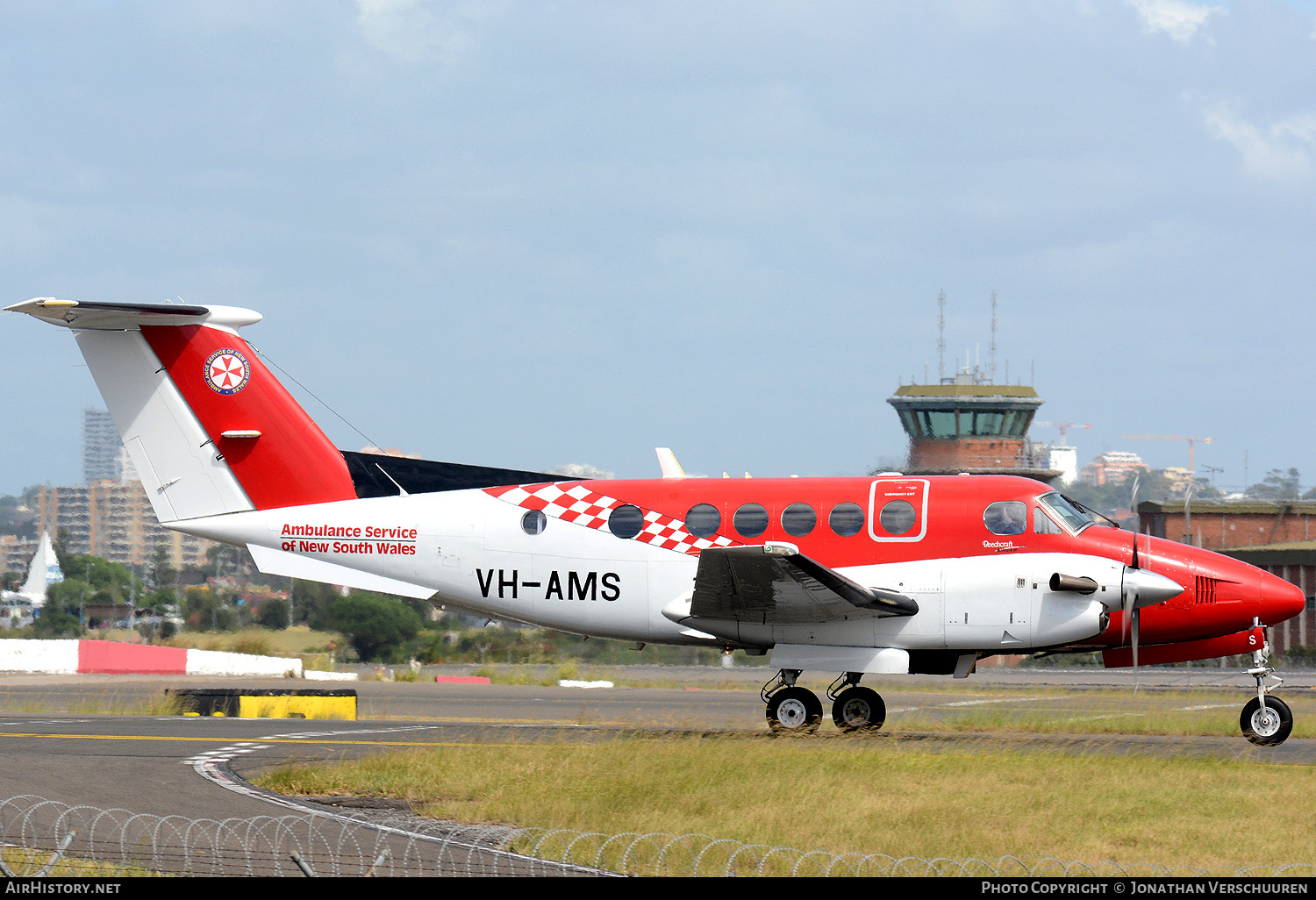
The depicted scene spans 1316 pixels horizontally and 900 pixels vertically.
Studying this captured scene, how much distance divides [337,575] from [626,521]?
4.35m

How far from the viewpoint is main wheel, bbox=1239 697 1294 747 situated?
17328mm

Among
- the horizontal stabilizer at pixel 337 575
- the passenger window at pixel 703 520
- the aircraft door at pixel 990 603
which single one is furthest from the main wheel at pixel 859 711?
the horizontal stabilizer at pixel 337 575

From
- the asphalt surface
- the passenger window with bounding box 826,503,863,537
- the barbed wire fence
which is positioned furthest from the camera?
the passenger window with bounding box 826,503,863,537

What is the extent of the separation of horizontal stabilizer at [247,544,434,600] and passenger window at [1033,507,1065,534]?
8.63m

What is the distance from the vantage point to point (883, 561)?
1819cm

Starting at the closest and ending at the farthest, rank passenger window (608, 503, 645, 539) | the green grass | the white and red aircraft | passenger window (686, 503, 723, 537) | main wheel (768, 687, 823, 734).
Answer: the green grass
the white and red aircraft
main wheel (768, 687, 823, 734)
passenger window (686, 503, 723, 537)
passenger window (608, 503, 645, 539)

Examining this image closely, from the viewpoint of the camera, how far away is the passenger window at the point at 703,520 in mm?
18688

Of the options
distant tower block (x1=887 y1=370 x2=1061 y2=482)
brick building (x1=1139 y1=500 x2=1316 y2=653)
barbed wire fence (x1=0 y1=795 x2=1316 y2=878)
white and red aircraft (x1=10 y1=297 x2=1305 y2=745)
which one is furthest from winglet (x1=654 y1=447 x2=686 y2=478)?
distant tower block (x1=887 y1=370 x2=1061 y2=482)

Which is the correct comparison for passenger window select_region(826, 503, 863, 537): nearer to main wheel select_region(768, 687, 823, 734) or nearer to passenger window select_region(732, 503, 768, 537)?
passenger window select_region(732, 503, 768, 537)

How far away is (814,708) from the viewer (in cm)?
1822

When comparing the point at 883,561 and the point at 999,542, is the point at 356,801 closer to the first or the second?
the point at 883,561

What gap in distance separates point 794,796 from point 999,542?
6.75 meters

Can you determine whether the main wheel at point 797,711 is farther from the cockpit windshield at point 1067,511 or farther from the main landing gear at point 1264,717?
the main landing gear at point 1264,717

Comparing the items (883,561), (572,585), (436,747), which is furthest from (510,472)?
(883,561)
